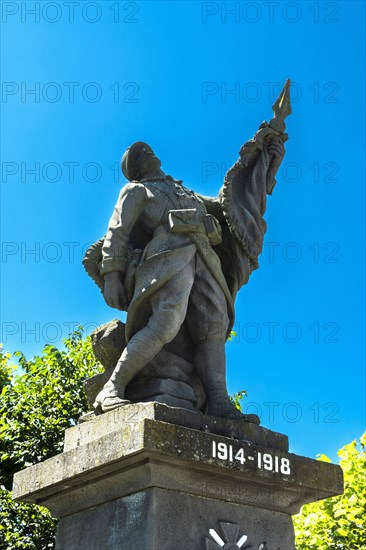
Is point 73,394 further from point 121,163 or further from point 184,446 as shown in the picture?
point 184,446

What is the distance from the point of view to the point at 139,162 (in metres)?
7.34

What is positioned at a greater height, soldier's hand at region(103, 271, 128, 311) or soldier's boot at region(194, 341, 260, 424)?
soldier's hand at region(103, 271, 128, 311)

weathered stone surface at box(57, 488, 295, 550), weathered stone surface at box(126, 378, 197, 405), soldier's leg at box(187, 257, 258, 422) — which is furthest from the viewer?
soldier's leg at box(187, 257, 258, 422)

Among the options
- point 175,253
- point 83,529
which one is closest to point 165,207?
point 175,253

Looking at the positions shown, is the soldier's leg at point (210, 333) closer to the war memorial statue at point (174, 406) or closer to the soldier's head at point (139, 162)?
the war memorial statue at point (174, 406)

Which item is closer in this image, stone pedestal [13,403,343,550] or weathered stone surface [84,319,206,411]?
stone pedestal [13,403,343,550]

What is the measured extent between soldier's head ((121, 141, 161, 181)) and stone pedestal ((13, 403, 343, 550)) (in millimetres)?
2555

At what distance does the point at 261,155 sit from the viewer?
737 centimetres

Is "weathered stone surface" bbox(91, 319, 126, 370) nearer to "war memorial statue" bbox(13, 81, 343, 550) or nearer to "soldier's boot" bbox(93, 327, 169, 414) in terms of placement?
"war memorial statue" bbox(13, 81, 343, 550)

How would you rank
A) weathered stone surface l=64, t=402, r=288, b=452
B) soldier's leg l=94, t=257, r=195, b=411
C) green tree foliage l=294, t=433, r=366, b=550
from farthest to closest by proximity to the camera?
1. green tree foliage l=294, t=433, r=366, b=550
2. soldier's leg l=94, t=257, r=195, b=411
3. weathered stone surface l=64, t=402, r=288, b=452

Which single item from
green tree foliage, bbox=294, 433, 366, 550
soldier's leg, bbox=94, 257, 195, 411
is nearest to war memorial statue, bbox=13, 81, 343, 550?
soldier's leg, bbox=94, 257, 195, 411

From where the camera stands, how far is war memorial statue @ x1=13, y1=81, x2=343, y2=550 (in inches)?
208

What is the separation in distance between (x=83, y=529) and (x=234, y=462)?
128 cm

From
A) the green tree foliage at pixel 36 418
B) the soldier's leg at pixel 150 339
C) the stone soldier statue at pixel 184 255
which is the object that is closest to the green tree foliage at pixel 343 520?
the green tree foliage at pixel 36 418
